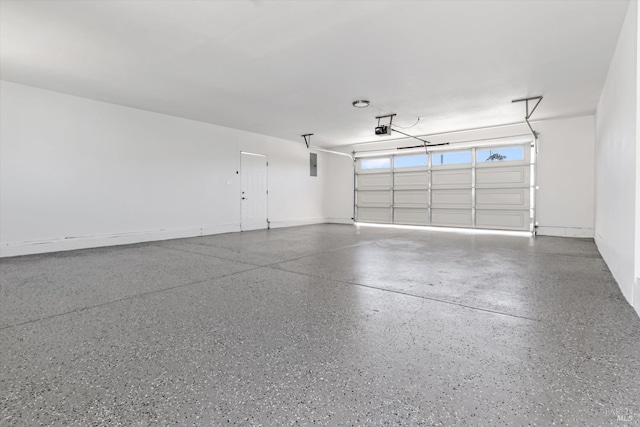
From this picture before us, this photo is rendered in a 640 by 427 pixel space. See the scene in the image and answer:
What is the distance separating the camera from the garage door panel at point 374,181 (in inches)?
403

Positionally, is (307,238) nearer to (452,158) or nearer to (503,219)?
(452,158)

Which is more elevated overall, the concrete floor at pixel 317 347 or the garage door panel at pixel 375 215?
the garage door panel at pixel 375 215

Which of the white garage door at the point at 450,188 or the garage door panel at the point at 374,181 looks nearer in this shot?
the white garage door at the point at 450,188

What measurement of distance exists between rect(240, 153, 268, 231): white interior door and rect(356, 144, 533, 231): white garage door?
3476mm

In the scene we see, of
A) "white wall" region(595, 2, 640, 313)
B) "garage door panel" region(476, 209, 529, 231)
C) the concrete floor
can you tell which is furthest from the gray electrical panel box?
"white wall" region(595, 2, 640, 313)

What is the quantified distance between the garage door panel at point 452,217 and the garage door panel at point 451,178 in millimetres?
721

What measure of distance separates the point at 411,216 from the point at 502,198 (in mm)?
2541

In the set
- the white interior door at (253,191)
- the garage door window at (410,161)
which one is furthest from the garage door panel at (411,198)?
the white interior door at (253,191)

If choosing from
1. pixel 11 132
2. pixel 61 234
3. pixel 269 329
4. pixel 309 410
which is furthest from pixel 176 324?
pixel 11 132

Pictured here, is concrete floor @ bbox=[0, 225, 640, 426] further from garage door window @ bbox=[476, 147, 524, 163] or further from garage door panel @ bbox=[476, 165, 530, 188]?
garage door window @ bbox=[476, 147, 524, 163]

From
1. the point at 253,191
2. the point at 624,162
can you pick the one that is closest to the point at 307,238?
the point at 253,191

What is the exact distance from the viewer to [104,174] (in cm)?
604

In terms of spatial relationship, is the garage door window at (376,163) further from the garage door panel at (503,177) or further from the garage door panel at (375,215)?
the garage door panel at (503,177)

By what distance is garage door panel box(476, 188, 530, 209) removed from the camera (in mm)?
7883
